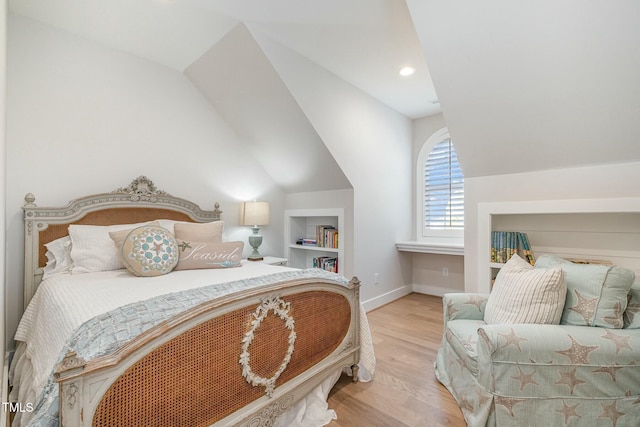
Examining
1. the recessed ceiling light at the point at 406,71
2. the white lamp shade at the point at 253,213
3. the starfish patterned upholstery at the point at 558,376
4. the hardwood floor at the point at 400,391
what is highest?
the recessed ceiling light at the point at 406,71

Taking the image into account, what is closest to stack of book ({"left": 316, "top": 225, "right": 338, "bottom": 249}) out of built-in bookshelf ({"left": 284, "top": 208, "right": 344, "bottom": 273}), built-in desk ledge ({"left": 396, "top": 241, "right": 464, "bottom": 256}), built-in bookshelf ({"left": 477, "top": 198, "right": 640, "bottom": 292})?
built-in bookshelf ({"left": 284, "top": 208, "right": 344, "bottom": 273})

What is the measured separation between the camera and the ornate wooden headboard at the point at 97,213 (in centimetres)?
206

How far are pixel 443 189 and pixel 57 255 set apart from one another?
4020mm

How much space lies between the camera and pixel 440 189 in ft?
12.7

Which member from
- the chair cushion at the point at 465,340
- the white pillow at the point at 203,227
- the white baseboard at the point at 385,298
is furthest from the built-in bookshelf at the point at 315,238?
the chair cushion at the point at 465,340

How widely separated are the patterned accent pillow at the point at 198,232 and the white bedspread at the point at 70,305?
39 centimetres

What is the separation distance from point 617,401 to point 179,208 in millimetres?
3259

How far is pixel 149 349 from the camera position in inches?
39.2

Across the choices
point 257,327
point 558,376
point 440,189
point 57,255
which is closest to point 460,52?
point 558,376

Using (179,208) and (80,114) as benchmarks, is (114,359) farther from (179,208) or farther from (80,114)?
(80,114)

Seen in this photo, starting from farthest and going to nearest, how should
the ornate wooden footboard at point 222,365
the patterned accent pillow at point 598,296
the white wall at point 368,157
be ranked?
the white wall at point 368,157 → the patterned accent pillow at point 598,296 → the ornate wooden footboard at point 222,365

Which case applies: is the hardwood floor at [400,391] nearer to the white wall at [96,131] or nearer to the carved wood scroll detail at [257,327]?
the carved wood scroll detail at [257,327]

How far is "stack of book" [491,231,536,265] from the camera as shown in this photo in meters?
2.40

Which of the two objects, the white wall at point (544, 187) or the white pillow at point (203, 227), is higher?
the white wall at point (544, 187)
